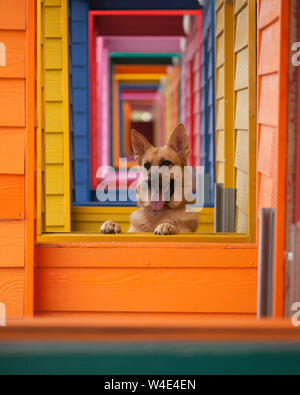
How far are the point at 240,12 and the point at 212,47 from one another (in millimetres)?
1372

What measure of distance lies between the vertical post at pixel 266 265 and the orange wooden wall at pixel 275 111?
0.08 ft

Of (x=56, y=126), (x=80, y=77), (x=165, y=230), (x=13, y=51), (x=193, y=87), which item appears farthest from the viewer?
(x=193, y=87)

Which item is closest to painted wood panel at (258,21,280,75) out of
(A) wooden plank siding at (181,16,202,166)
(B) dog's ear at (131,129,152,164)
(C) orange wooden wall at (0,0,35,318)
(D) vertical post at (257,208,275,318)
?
(D) vertical post at (257,208,275,318)

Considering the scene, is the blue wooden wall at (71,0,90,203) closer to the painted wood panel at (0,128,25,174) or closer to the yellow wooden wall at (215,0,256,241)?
the yellow wooden wall at (215,0,256,241)

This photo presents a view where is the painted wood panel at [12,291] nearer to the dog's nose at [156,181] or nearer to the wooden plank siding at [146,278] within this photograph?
the wooden plank siding at [146,278]

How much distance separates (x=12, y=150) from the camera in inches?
104

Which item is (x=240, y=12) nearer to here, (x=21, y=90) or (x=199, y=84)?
(x=21, y=90)

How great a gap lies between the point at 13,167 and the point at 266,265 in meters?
1.30

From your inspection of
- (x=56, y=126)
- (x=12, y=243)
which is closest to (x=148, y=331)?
(x=12, y=243)

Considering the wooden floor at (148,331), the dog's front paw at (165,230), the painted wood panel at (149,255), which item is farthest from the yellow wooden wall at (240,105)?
the wooden floor at (148,331)

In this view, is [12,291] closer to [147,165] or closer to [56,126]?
[147,165]

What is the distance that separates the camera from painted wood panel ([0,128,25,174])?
2.63m

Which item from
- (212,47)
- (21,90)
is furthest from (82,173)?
(21,90)
